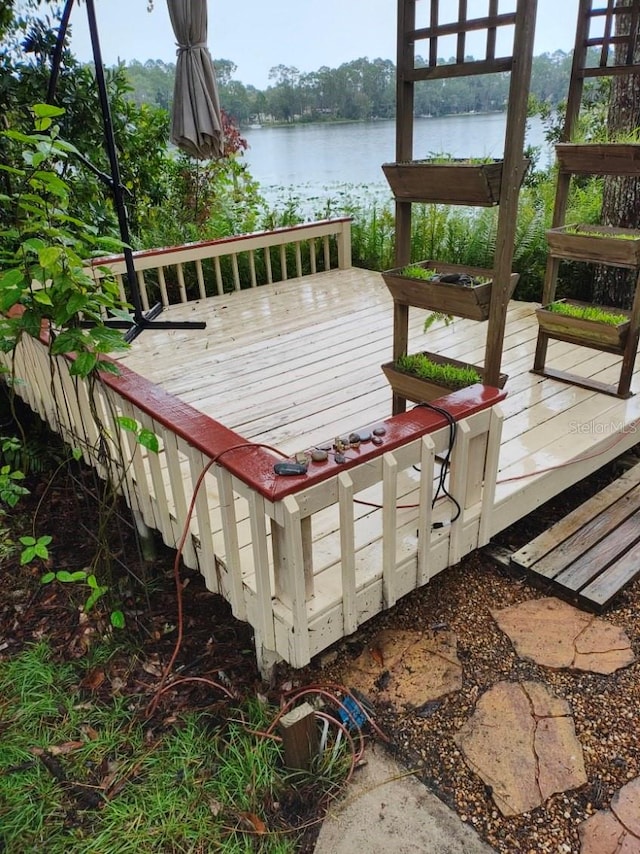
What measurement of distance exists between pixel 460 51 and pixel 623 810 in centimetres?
236

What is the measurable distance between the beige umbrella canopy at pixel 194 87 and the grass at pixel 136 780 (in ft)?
12.0

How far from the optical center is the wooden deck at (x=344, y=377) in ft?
9.14

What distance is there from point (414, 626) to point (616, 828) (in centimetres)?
88

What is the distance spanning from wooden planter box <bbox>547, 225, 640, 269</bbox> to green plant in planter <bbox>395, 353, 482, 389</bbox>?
115 centimetres

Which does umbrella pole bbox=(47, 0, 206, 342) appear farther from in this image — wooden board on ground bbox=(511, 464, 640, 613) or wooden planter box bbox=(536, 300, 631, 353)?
wooden planter box bbox=(536, 300, 631, 353)

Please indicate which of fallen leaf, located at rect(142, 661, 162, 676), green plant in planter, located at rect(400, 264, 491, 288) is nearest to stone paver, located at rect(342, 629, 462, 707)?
fallen leaf, located at rect(142, 661, 162, 676)

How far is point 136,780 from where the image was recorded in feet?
5.83

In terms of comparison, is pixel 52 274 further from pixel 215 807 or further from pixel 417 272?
pixel 215 807

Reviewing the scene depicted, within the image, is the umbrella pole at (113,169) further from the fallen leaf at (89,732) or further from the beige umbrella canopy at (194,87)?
the fallen leaf at (89,732)

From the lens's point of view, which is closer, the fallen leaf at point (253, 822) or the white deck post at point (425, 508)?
the fallen leaf at point (253, 822)

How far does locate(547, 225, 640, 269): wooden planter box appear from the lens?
290cm

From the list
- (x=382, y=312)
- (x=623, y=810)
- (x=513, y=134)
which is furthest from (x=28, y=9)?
(x=623, y=810)

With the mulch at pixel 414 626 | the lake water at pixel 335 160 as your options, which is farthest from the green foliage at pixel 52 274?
the lake water at pixel 335 160

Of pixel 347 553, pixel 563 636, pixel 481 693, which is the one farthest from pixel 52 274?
pixel 563 636
